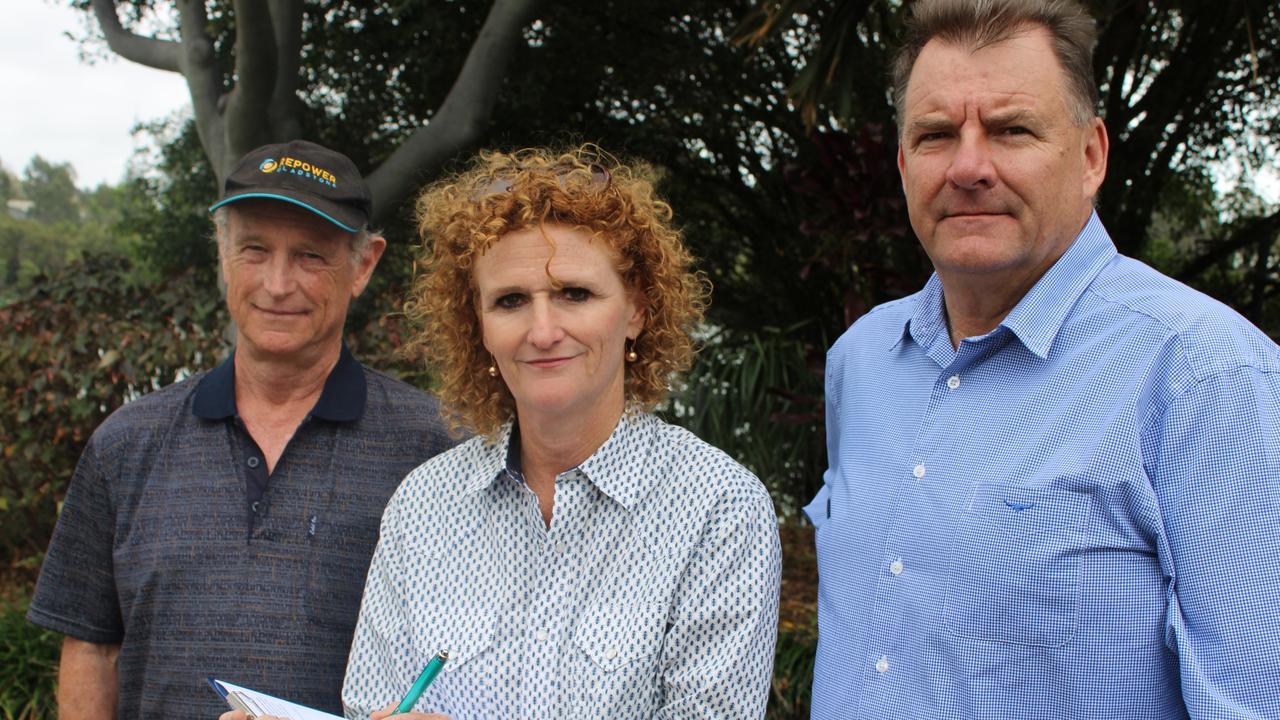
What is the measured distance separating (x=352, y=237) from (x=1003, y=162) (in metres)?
1.64

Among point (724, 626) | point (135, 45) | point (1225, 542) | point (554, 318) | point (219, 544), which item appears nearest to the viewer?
point (1225, 542)

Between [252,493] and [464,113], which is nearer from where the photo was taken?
[252,493]

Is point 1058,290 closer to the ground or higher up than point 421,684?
higher up

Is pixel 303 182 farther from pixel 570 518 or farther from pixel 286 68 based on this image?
pixel 286 68

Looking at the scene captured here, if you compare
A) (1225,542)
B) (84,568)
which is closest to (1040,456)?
(1225,542)

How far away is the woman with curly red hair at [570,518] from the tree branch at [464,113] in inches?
170

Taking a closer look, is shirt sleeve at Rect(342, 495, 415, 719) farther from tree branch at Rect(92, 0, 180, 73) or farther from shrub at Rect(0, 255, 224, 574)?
tree branch at Rect(92, 0, 180, 73)

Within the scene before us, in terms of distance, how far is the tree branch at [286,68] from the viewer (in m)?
6.51

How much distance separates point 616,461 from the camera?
7.15 ft

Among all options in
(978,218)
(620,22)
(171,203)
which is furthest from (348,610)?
(171,203)

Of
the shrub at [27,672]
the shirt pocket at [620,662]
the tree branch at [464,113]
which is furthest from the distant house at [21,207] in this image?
the shirt pocket at [620,662]

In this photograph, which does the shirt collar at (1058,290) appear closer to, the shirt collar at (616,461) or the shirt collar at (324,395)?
the shirt collar at (616,461)

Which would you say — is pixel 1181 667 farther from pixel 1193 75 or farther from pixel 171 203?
pixel 171 203

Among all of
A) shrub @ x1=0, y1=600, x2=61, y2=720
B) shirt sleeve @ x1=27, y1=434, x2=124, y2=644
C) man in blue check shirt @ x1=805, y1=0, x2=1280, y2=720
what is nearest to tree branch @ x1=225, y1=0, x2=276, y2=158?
shrub @ x1=0, y1=600, x2=61, y2=720
